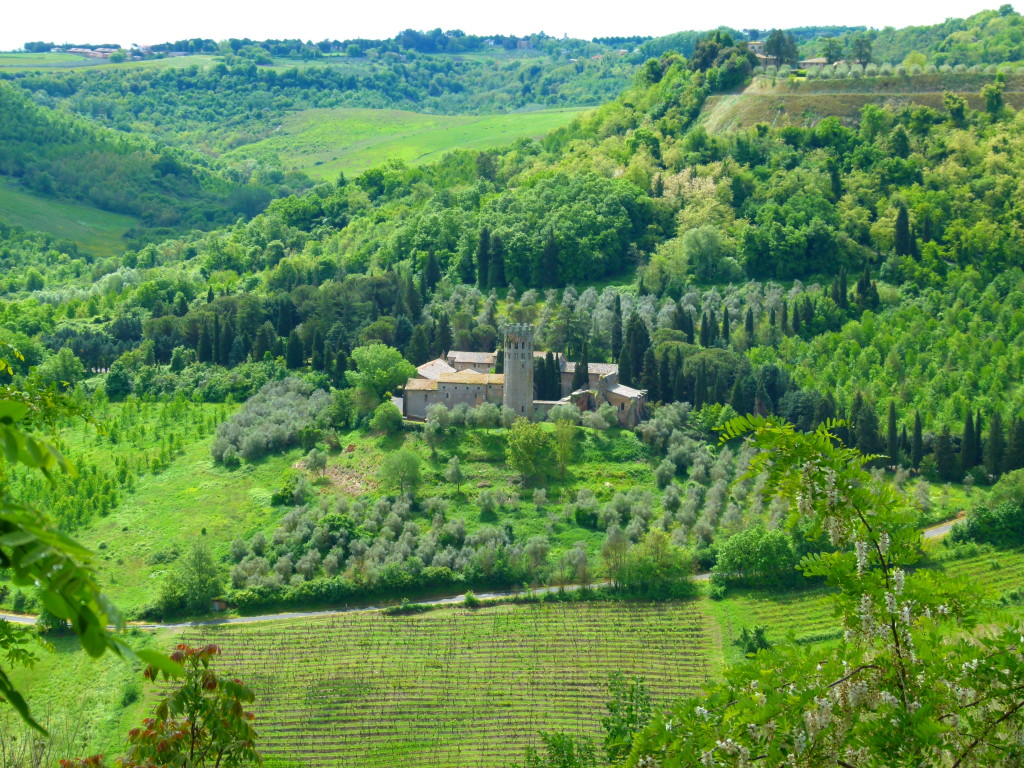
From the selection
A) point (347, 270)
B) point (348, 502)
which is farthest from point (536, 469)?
point (347, 270)

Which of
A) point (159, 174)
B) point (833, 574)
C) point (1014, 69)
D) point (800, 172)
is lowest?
point (159, 174)

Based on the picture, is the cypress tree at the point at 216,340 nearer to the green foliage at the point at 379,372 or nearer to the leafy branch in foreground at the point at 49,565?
the green foliage at the point at 379,372

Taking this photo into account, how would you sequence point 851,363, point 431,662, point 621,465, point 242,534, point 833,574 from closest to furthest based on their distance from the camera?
1. point 833,574
2. point 431,662
3. point 242,534
4. point 621,465
5. point 851,363

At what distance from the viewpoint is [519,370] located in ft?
233

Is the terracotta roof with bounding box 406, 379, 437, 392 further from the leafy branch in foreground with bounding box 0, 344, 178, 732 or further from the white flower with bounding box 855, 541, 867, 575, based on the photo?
the leafy branch in foreground with bounding box 0, 344, 178, 732

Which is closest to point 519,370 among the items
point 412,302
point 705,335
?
point 705,335

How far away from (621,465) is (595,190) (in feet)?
153

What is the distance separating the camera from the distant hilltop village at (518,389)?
232 feet

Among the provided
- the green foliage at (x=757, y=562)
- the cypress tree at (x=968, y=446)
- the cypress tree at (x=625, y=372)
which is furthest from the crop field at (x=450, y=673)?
the cypress tree at (x=625, y=372)

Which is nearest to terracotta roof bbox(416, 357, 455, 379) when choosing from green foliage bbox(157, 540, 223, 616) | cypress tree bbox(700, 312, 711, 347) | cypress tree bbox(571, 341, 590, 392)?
cypress tree bbox(571, 341, 590, 392)

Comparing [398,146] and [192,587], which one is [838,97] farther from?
[398,146]

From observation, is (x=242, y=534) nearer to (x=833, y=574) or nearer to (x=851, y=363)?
(x=851, y=363)

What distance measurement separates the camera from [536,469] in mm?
64688

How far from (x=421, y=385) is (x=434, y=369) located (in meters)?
3.98
